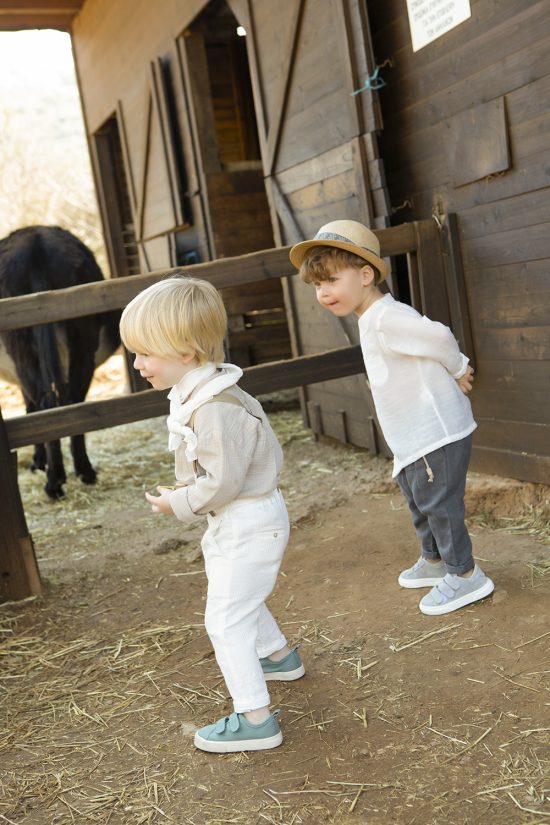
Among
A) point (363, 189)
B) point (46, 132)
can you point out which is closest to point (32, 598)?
point (363, 189)

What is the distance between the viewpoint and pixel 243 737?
7.52 ft

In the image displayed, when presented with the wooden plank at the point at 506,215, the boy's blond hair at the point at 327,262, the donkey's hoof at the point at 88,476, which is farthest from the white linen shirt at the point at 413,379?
the donkey's hoof at the point at 88,476

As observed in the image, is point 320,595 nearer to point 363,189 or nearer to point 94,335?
point 363,189

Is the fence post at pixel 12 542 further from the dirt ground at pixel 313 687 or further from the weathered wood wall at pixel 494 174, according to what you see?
the weathered wood wall at pixel 494 174

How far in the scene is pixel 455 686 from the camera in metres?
2.49

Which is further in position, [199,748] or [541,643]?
[541,643]

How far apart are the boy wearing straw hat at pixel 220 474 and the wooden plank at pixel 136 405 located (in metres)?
1.67

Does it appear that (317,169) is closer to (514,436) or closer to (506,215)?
(506,215)

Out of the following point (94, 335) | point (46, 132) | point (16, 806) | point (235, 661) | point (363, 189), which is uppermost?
point (46, 132)

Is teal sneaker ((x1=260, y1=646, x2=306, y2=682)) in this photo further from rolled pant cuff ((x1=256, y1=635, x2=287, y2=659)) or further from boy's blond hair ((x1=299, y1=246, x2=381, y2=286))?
boy's blond hair ((x1=299, y1=246, x2=381, y2=286))

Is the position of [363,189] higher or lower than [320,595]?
higher

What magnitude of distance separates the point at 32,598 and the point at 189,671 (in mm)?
1197

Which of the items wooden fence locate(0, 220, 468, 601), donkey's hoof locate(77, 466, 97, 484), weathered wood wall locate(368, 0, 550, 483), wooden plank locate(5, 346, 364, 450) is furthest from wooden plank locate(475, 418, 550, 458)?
donkey's hoof locate(77, 466, 97, 484)

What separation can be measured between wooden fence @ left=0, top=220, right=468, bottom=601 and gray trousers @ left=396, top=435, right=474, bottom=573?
1.43 m
